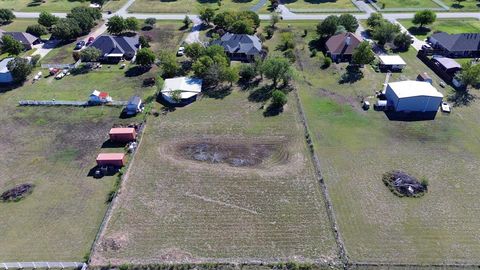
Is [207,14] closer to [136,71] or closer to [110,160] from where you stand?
[136,71]

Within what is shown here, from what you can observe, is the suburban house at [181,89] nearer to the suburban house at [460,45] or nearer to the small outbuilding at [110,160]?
the small outbuilding at [110,160]

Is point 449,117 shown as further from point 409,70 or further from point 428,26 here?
point 428,26

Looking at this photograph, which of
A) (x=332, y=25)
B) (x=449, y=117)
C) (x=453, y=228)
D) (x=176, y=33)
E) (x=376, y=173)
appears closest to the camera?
(x=453, y=228)

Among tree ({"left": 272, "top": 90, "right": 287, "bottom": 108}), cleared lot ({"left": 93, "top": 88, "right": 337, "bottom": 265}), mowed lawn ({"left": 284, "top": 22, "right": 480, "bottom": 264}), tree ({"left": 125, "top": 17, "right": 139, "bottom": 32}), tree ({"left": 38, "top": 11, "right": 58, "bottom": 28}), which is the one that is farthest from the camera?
tree ({"left": 38, "top": 11, "right": 58, "bottom": 28})

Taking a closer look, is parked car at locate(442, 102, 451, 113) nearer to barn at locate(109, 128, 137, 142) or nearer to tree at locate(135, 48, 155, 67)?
barn at locate(109, 128, 137, 142)

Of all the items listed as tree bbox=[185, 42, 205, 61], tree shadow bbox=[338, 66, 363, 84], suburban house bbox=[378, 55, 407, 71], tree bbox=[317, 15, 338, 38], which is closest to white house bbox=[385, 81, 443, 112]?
tree shadow bbox=[338, 66, 363, 84]

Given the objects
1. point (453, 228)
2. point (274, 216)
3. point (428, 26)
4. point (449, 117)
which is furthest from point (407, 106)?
point (428, 26)
